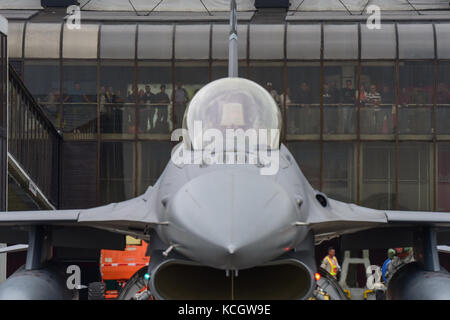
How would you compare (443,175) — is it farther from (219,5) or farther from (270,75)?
(219,5)

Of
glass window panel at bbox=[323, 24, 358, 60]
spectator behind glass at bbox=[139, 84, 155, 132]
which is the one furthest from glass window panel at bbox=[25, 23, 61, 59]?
glass window panel at bbox=[323, 24, 358, 60]

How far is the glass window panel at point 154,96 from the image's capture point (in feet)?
65.3

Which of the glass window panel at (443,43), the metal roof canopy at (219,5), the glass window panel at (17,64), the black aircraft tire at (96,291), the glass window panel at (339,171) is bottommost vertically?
the black aircraft tire at (96,291)

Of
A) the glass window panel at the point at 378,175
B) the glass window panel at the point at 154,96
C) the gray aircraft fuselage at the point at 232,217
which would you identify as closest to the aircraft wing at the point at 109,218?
the gray aircraft fuselage at the point at 232,217

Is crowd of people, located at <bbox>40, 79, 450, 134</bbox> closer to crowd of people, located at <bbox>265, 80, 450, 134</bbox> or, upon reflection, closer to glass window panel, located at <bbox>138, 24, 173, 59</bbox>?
crowd of people, located at <bbox>265, 80, 450, 134</bbox>

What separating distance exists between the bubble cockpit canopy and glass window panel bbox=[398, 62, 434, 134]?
43.4 ft

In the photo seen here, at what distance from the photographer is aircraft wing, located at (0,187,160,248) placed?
6.40 meters

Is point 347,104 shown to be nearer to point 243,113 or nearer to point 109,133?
point 109,133

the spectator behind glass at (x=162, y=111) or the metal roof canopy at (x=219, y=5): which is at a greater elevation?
the metal roof canopy at (x=219, y=5)

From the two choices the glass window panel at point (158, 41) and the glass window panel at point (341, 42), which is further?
the glass window panel at point (158, 41)

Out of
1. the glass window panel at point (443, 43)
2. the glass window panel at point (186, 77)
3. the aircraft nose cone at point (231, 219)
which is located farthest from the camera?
the glass window panel at point (186, 77)

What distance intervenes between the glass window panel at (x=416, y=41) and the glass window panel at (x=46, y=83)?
9.12m

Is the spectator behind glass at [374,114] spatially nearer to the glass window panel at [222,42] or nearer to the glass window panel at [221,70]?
the glass window panel at [221,70]

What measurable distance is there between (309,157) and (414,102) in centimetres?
310
